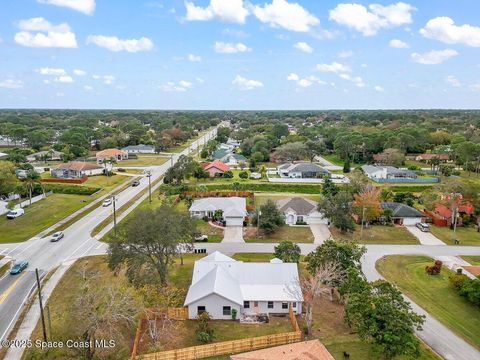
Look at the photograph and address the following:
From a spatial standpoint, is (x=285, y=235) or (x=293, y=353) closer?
(x=293, y=353)

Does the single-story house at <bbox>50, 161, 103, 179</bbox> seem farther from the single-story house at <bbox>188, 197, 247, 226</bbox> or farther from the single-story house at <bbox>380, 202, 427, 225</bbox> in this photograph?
the single-story house at <bbox>380, 202, 427, 225</bbox>

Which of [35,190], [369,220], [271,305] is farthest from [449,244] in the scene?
[35,190]

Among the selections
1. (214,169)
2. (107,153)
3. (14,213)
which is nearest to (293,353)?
(14,213)

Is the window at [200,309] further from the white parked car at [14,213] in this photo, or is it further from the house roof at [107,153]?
the house roof at [107,153]

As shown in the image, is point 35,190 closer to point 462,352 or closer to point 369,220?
point 369,220

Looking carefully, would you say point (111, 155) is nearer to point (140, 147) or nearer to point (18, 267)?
point (140, 147)

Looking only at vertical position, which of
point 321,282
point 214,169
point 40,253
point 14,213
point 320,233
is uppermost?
point 321,282

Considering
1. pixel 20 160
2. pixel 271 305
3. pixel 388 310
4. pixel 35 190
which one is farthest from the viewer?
pixel 20 160
